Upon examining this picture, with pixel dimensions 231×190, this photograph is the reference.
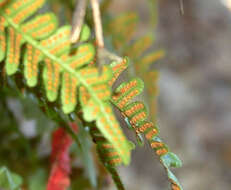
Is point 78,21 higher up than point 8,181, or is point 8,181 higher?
point 78,21

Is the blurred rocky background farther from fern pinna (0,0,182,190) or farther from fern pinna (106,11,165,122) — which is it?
fern pinna (0,0,182,190)

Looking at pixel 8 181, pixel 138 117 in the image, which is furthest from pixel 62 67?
pixel 8 181

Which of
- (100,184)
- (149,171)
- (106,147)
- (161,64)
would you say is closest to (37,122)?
(100,184)

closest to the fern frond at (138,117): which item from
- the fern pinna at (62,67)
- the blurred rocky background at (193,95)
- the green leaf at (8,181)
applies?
the fern pinna at (62,67)

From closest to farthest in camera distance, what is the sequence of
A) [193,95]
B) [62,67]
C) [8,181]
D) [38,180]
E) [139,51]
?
[62,67] < [8,181] < [38,180] < [139,51] < [193,95]

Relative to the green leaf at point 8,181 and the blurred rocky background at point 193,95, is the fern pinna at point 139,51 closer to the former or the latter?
the green leaf at point 8,181

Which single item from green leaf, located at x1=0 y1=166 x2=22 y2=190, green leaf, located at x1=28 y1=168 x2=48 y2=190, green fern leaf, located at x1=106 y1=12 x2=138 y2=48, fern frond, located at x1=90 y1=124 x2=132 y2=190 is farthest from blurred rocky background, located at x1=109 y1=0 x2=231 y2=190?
fern frond, located at x1=90 y1=124 x2=132 y2=190

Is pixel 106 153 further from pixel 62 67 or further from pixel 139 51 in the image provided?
pixel 139 51

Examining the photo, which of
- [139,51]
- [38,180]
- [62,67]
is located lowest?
[38,180]
